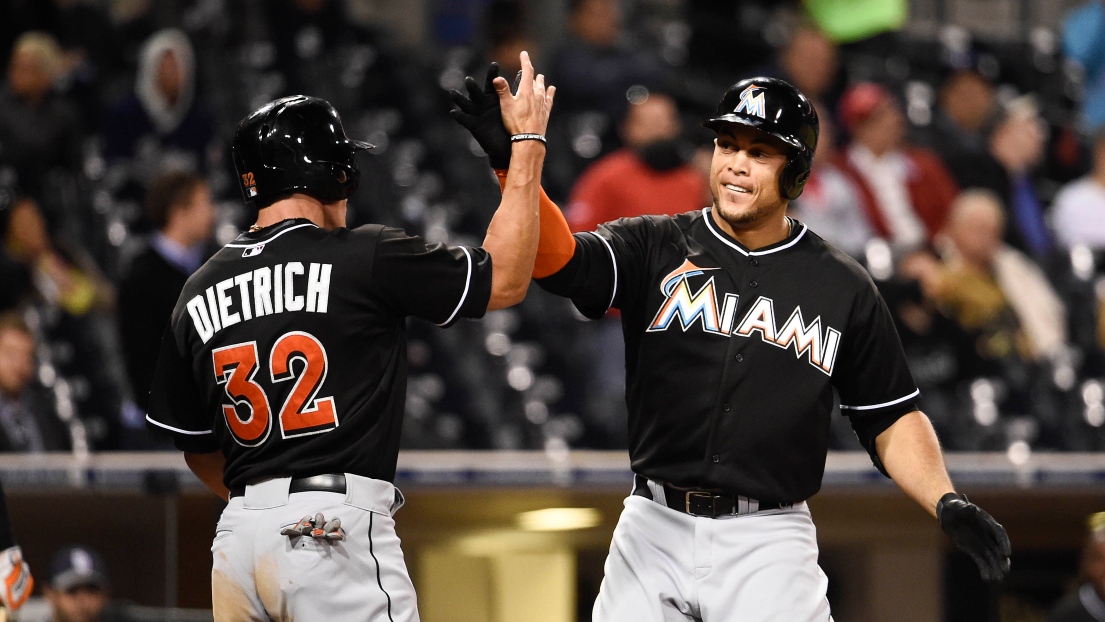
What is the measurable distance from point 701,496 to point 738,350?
344mm

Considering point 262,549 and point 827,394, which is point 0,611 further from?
point 827,394

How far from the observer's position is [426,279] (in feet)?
9.86

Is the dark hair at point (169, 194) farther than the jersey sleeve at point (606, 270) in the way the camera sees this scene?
Yes

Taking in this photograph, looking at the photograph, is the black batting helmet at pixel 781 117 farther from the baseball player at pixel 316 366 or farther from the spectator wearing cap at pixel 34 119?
the spectator wearing cap at pixel 34 119

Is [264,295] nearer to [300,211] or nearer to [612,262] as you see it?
[300,211]

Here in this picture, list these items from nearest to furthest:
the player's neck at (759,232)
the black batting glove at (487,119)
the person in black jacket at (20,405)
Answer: the black batting glove at (487,119) < the player's neck at (759,232) < the person in black jacket at (20,405)

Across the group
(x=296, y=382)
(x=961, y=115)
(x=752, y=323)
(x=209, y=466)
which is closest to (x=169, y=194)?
(x=209, y=466)

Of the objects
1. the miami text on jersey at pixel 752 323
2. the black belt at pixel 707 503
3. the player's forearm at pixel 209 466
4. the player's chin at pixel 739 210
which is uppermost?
the player's chin at pixel 739 210

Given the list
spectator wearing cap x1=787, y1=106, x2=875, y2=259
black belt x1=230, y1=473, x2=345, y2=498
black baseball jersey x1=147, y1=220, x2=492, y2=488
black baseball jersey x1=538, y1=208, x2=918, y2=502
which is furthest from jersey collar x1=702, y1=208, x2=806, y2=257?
spectator wearing cap x1=787, y1=106, x2=875, y2=259

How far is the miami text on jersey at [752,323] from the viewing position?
3264mm

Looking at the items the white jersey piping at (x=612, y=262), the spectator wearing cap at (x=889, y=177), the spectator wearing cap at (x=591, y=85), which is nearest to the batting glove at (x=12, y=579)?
the white jersey piping at (x=612, y=262)

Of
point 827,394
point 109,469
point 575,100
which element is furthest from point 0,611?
point 575,100

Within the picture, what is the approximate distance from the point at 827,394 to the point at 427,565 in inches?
69.5

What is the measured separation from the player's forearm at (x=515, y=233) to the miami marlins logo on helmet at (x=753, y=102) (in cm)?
53
